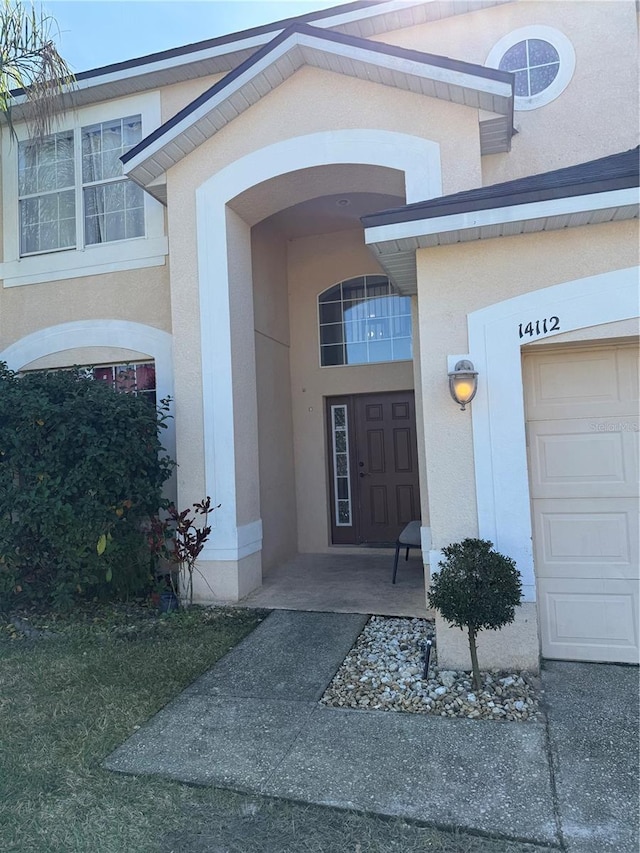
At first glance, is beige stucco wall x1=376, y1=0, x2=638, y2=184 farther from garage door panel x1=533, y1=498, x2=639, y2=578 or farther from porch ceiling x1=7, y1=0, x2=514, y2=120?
garage door panel x1=533, y1=498, x2=639, y2=578

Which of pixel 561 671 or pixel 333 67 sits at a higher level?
pixel 333 67

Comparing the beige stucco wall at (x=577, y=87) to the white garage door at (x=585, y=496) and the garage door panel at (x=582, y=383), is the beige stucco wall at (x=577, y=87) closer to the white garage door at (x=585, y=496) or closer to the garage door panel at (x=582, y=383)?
the garage door panel at (x=582, y=383)

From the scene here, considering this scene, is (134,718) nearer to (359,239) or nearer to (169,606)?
(169,606)

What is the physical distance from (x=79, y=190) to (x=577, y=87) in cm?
669

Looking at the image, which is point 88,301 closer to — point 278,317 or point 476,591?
point 278,317

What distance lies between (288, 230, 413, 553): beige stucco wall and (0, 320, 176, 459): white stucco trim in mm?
2486

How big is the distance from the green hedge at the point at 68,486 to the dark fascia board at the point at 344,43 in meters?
3.08

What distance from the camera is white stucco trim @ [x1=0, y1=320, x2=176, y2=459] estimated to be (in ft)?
24.1

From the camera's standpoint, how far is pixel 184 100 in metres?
7.71

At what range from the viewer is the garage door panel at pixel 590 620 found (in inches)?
173

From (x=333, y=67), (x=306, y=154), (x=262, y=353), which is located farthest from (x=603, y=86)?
(x=262, y=353)

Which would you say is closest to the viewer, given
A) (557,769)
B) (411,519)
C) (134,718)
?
(557,769)

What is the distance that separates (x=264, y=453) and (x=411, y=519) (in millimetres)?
2631

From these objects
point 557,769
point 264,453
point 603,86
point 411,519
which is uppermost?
point 603,86
